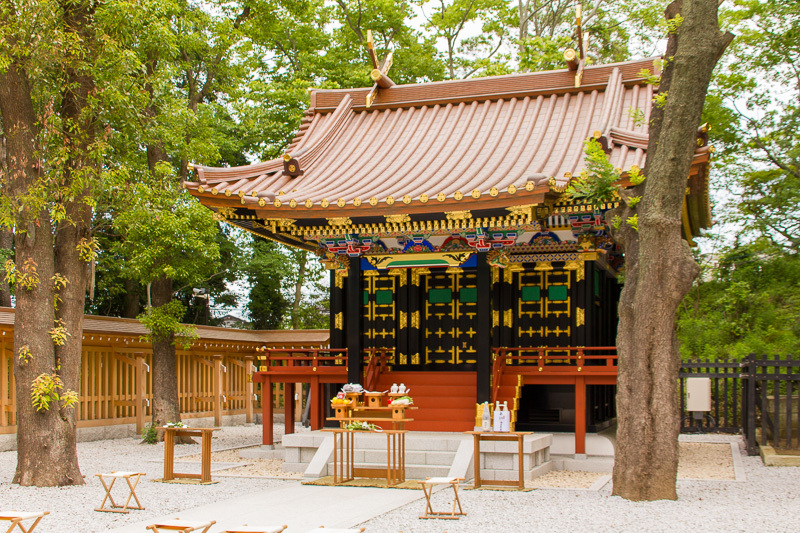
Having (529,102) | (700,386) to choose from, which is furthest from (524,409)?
(529,102)

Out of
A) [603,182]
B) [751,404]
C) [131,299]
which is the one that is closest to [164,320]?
[603,182]

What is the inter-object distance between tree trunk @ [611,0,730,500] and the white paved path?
8.32 ft

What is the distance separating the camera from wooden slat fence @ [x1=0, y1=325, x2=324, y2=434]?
1468 centimetres

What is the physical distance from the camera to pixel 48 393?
1002cm

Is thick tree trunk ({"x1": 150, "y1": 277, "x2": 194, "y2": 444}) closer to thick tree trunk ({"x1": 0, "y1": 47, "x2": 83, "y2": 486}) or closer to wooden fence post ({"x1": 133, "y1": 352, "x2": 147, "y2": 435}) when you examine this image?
wooden fence post ({"x1": 133, "y1": 352, "x2": 147, "y2": 435})

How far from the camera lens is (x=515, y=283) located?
1370 centimetres

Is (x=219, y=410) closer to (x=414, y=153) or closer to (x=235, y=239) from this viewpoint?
(x=235, y=239)

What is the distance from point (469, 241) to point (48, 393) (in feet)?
21.0

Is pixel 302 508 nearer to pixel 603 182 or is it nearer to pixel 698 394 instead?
pixel 603 182

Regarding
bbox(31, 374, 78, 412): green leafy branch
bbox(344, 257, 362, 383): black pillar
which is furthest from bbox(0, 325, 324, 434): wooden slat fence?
bbox(344, 257, 362, 383): black pillar

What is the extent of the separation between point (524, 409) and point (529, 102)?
5.95 metres

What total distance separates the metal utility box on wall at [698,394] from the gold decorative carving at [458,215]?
20.8 ft

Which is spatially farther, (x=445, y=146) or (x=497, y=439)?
(x=445, y=146)

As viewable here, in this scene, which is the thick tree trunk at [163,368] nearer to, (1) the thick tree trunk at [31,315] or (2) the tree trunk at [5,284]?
(1) the thick tree trunk at [31,315]
